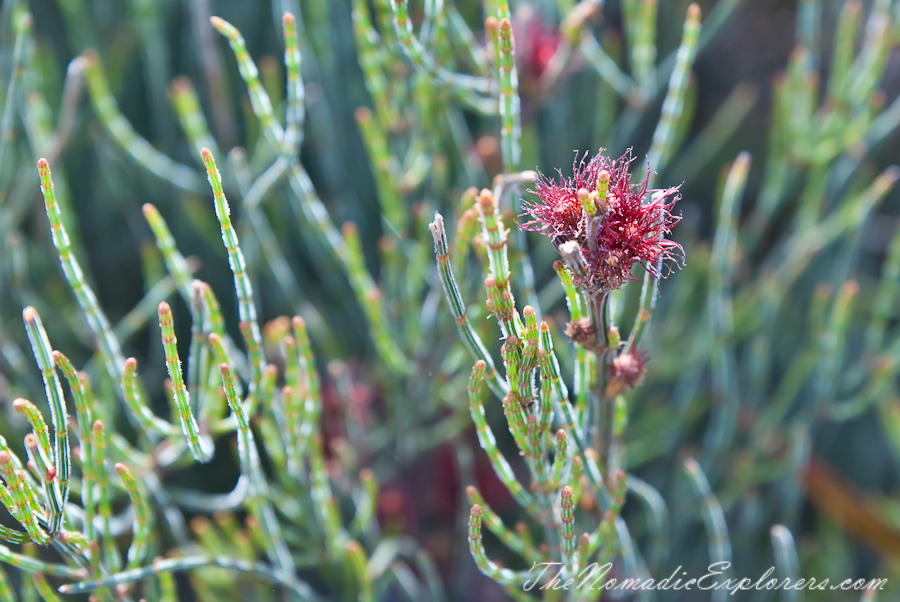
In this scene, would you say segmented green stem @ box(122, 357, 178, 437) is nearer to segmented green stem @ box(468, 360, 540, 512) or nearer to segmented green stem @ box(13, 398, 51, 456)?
segmented green stem @ box(13, 398, 51, 456)

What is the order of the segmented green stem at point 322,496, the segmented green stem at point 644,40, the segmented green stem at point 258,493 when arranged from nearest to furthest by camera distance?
the segmented green stem at point 258,493
the segmented green stem at point 322,496
the segmented green stem at point 644,40

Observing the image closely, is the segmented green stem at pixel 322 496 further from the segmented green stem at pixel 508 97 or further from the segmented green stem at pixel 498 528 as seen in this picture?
the segmented green stem at pixel 508 97

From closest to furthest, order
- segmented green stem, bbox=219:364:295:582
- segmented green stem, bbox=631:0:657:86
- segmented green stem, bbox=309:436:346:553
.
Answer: segmented green stem, bbox=219:364:295:582 < segmented green stem, bbox=309:436:346:553 < segmented green stem, bbox=631:0:657:86

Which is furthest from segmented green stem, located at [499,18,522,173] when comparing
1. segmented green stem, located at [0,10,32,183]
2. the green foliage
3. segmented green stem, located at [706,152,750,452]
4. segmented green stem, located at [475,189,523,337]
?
segmented green stem, located at [0,10,32,183]

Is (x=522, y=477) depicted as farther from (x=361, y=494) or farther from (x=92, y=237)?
(x=92, y=237)

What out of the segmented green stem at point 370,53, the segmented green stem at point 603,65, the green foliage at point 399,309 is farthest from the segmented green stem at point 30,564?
the segmented green stem at point 603,65

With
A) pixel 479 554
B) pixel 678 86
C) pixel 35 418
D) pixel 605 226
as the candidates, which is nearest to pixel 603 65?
pixel 678 86

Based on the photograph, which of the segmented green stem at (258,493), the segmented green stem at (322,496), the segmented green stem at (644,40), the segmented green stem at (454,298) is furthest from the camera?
the segmented green stem at (644,40)
